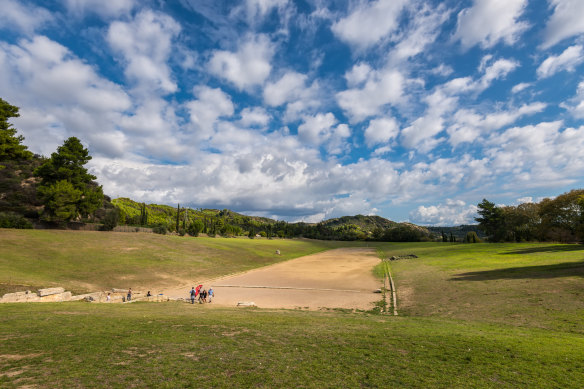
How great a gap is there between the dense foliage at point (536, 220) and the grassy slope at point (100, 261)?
69.8m

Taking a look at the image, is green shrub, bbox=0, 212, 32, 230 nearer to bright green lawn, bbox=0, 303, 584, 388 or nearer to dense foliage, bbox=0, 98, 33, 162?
dense foliage, bbox=0, 98, 33, 162

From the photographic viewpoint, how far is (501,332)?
12.4 meters

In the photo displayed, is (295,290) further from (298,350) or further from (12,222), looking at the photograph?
(12,222)

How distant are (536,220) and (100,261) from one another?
111 m

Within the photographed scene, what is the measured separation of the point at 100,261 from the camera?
34625 millimetres

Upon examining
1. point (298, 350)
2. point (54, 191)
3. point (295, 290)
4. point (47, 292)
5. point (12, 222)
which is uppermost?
point (54, 191)

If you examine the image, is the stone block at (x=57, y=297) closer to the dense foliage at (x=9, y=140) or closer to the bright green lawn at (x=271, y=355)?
the bright green lawn at (x=271, y=355)

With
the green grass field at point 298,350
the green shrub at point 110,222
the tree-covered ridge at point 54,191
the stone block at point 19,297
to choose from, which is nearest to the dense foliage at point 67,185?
the tree-covered ridge at point 54,191

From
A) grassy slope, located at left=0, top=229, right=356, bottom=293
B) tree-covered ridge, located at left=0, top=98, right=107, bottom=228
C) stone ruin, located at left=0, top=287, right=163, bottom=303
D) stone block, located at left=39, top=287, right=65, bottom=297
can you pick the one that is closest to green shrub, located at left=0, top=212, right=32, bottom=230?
tree-covered ridge, located at left=0, top=98, right=107, bottom=228

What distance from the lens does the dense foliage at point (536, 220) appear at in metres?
64.3

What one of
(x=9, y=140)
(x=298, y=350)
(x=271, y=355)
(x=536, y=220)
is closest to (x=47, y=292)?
(x=271, y=355)

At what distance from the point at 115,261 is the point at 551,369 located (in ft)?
139

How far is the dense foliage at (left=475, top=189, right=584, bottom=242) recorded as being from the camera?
211ft

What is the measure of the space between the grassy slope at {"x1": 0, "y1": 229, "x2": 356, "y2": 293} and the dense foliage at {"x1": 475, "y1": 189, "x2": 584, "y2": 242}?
6981cm
